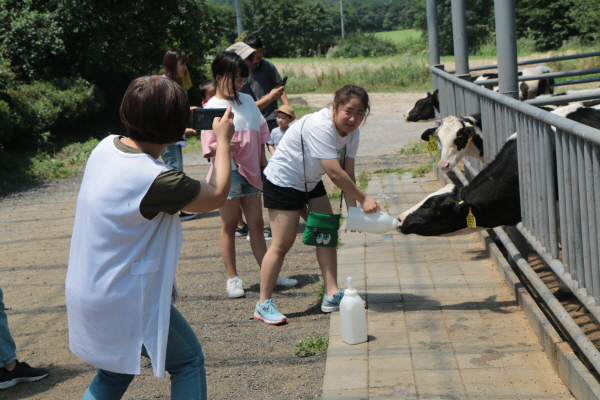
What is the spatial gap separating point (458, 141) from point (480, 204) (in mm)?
2234

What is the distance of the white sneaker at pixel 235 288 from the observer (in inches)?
215

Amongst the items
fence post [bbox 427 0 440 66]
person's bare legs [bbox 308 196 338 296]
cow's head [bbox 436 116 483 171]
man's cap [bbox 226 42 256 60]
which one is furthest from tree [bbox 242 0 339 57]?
person's bare legs [bbox 308 196 338 296]

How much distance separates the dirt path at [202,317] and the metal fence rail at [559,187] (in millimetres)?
1517

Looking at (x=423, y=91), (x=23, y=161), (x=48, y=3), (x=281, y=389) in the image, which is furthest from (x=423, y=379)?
(x=423, y=91)

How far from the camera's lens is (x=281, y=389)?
3.86 m

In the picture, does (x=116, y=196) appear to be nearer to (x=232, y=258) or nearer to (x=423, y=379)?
(x=423, y=379)

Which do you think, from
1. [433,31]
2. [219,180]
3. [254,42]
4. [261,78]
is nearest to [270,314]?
[219,180]

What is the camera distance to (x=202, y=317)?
5160 mm

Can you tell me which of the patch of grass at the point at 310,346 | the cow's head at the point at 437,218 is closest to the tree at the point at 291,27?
the cow's head at the point at 437,218

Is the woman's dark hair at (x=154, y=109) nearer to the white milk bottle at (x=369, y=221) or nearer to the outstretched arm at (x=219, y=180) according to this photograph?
the outstretched arm at (x=219, y=180)

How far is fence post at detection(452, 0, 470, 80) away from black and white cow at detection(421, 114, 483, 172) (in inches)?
55.8

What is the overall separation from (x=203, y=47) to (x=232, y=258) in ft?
60.5

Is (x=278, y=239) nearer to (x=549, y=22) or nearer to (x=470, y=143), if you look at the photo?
(x=470, y=143)

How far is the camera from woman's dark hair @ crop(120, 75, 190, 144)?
2549mm
